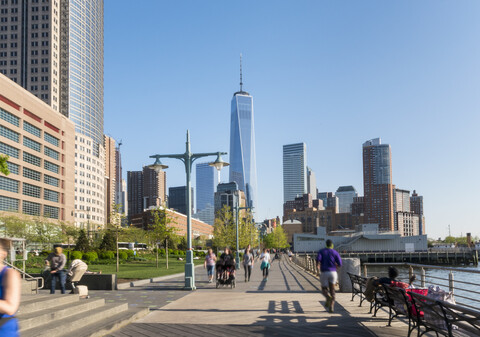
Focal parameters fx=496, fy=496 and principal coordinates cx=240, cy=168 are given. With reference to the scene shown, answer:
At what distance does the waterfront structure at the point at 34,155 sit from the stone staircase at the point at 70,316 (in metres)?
77.7

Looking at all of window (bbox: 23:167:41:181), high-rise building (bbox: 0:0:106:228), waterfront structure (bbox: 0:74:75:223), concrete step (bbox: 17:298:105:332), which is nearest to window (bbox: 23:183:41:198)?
waterfront structure (bbox: 0:74:75:223)

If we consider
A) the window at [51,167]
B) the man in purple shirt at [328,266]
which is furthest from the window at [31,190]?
the man in purple shirt at [328,266]

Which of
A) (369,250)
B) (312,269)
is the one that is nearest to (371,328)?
(312,269)

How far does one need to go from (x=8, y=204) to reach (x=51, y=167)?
16.9 m

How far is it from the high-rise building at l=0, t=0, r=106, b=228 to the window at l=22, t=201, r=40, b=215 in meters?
35.3

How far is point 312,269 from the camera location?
1391 inches

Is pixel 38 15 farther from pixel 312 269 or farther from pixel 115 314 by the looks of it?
pixel 115 314

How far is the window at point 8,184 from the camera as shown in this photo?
8551 cm

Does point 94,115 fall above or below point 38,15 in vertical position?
below

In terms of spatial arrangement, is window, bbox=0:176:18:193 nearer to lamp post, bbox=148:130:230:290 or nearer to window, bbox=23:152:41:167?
window, bbox=23:152:41:167

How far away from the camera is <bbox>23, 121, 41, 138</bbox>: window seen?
90.9 metres

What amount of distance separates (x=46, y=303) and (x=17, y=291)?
7879mm

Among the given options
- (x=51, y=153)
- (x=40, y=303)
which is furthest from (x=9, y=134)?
(x=40, y=303)

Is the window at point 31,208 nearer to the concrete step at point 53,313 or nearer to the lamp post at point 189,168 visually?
the lamp post at point 189,168
